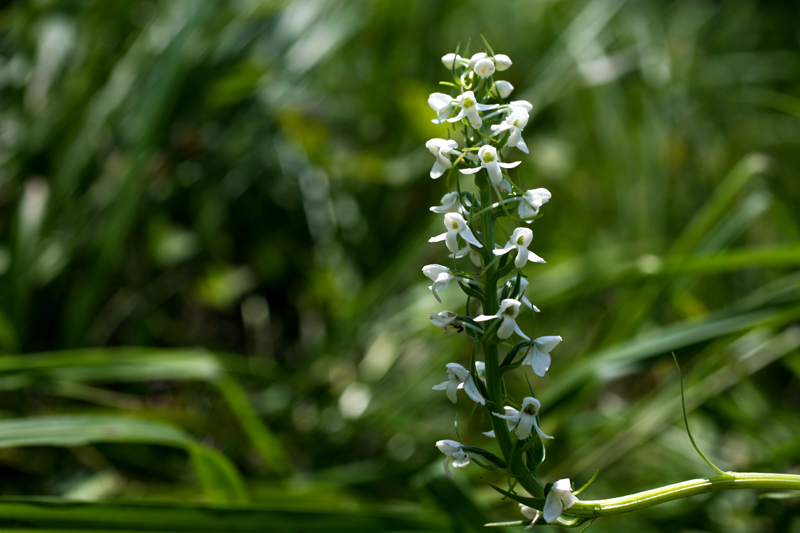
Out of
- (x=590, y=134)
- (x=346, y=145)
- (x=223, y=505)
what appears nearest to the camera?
(x=223, y=505)

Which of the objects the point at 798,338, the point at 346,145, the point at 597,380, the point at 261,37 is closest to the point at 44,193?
the point at 261,37

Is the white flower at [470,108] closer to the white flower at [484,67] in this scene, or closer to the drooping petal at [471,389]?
the white flower at [484,67]

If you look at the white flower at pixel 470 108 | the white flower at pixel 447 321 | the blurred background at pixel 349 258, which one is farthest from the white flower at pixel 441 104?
the blurred background at pixel 349 258

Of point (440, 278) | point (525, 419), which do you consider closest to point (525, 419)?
point (525, 419)

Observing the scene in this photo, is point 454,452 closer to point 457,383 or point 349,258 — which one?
point 457,383

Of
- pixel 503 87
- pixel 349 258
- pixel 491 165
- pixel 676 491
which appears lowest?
pixel 676 491

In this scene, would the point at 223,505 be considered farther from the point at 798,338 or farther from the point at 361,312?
the point at 798,338
